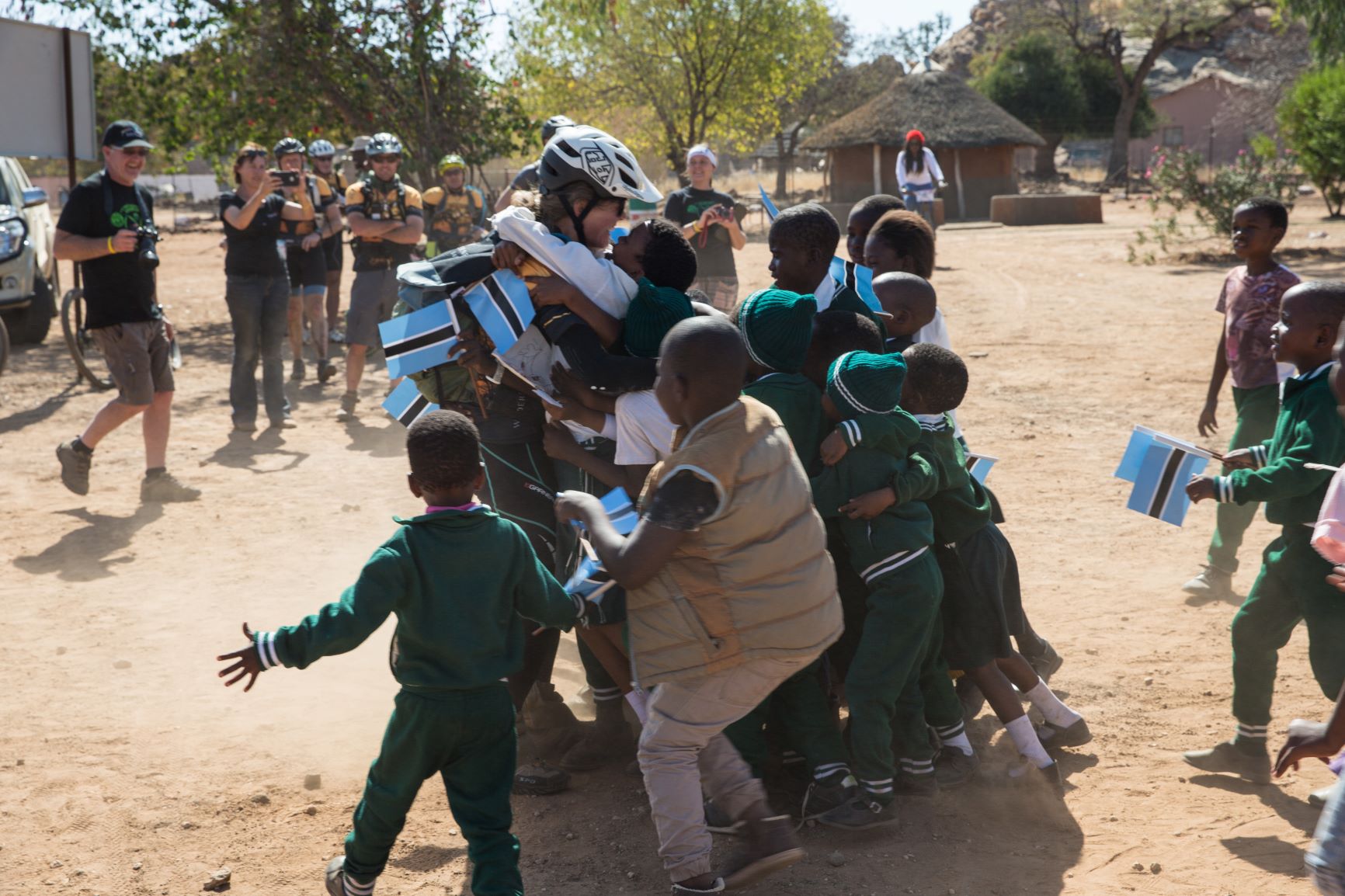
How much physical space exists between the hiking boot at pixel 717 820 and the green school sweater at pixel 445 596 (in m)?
0.91

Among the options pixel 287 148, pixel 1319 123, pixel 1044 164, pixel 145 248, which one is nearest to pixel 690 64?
pixel 1319 123

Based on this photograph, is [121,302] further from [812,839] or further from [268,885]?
[812,839]

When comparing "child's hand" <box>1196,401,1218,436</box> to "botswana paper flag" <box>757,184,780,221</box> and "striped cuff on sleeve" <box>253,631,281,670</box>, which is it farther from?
"striped cuff on sleeve" <box>253,631,281,670</box>

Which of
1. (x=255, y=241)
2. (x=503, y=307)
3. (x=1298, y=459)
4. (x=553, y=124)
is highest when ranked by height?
(x=553, y=124)

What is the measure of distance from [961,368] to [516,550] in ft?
5.39

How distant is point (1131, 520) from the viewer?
704cm

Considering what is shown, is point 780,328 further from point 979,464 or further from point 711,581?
point 979,464

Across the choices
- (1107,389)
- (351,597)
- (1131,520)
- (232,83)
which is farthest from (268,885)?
(232,83)

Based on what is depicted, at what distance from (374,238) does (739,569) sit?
7653 millimetres

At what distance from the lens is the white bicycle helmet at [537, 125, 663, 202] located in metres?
3.73

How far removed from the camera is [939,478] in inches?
152

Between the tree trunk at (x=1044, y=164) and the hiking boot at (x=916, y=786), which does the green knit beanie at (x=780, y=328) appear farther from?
the tree trunk at (x=1044, y=164)

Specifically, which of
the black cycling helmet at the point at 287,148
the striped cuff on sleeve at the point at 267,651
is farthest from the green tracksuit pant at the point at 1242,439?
the black cycling helmet at the point at 287,148

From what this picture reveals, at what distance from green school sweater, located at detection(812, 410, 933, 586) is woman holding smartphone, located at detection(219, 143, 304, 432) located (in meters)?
6.26
